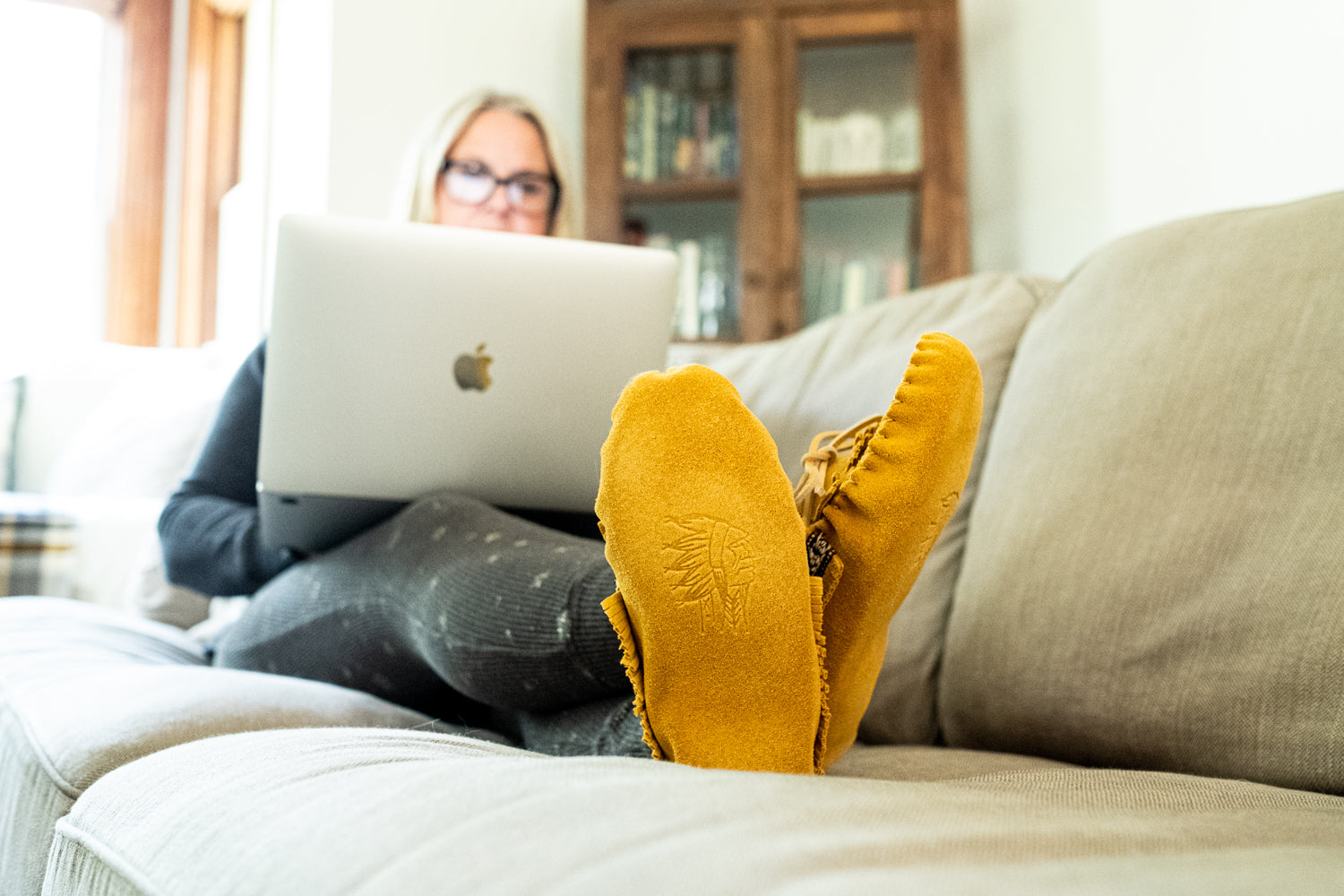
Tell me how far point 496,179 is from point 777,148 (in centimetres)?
95

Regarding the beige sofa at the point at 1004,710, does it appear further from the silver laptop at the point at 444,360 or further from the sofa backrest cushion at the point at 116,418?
the sofa backrest cushion at the point at 116,418

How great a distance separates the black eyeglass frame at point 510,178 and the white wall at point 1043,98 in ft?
2.74

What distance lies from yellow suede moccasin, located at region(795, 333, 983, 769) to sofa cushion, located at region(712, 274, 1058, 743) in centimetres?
30

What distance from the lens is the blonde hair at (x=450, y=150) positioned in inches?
61.7

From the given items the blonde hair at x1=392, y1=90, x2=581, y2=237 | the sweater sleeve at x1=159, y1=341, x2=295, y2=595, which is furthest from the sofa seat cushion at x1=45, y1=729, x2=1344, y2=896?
the blonde hair at x1=392, y1=90, x2=581, y2=237

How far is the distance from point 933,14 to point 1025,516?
1817mm

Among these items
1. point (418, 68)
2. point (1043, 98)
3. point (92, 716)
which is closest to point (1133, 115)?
point (1043, 98)

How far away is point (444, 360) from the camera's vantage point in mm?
864

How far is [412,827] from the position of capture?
0.33 metres

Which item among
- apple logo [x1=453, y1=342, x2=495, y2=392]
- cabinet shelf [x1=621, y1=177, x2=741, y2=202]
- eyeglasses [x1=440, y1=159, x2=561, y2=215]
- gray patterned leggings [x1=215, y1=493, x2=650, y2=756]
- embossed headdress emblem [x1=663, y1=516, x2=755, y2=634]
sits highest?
cabinet shelf [x1=621, y1=177, x2=741, y2=202]

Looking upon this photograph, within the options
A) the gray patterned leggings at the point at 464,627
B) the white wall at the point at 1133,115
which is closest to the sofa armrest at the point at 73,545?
the gray patterned leggings at the point at 464,627

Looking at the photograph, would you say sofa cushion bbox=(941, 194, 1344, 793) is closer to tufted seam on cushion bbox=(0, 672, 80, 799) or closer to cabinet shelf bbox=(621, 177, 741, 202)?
tufted seam on cushion bbox=(0, 672, 80, 799)

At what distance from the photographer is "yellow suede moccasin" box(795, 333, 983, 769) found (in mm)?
522

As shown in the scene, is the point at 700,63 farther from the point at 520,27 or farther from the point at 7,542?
the point at 7,542
